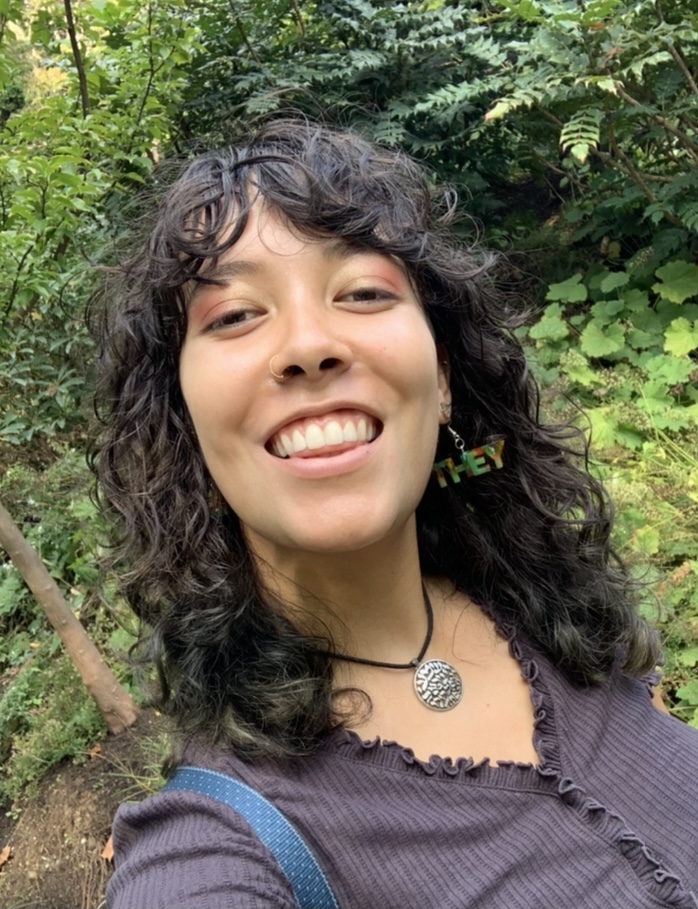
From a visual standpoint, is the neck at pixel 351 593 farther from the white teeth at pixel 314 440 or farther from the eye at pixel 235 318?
the eye at pixel 235 318

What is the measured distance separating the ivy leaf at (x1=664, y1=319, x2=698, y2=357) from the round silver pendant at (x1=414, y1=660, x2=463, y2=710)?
10.8 ft

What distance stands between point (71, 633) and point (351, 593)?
5.93 feet

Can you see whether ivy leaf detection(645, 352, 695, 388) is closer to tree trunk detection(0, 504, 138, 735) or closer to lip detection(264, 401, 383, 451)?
tree trunk detection(0, 504, 138, 735)

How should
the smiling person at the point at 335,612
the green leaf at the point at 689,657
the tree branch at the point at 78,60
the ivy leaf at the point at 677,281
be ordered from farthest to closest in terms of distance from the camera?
1. the ivy leaf at the point at 677,281
2. the tree branch at the point at 78,60
3. the green leaf at the point at 689,657
4. the smiling person at the point at 335,612

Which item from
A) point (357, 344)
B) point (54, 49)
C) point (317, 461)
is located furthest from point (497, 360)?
point (54, 49)

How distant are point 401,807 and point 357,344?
2.45 feet

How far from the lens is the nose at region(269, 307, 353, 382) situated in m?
1.12

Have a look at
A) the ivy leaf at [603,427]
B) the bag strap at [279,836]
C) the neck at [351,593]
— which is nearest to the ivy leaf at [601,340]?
the ivy leaf at [603,427]

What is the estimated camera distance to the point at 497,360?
5.29 ft

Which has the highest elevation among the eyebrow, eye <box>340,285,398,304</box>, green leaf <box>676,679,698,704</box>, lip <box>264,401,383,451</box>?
the eyebrow

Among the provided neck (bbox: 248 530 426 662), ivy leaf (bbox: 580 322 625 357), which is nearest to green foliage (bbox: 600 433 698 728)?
ivy leaf (bbox: 580 322 625 357)

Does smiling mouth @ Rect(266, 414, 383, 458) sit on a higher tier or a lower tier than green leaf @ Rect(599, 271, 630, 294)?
higher

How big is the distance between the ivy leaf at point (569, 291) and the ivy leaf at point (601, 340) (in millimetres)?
330

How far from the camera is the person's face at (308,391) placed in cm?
113
